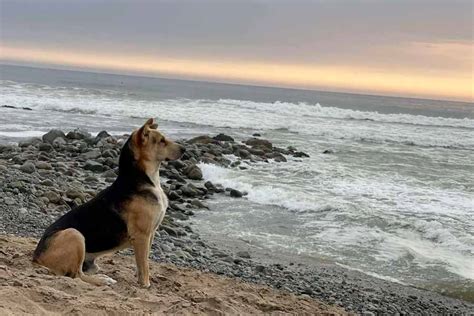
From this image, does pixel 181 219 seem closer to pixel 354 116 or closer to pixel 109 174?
pixel 109 174

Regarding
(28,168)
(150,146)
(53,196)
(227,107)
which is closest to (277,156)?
(28,168)

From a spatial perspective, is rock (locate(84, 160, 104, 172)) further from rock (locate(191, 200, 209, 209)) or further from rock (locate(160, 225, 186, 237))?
rock (locate(160, 225, 186, 237))

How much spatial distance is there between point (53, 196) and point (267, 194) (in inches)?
199

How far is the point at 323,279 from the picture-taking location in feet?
25.0

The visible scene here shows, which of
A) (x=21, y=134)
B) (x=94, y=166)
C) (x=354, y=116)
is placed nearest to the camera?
(x=94, y=166)

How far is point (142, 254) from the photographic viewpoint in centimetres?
539

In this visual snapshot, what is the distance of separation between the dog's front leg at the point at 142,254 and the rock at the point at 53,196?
5.11 metres

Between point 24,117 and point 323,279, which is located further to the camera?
point 24,117

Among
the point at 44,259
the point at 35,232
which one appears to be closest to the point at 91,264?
the point at 44,259

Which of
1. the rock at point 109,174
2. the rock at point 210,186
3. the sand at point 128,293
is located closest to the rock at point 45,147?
the rock at point 109,174

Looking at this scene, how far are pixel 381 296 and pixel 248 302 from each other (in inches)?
95.8

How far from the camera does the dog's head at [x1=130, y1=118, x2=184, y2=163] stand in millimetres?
5449

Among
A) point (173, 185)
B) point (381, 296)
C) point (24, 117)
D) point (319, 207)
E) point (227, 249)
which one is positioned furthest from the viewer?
point (24, 117)

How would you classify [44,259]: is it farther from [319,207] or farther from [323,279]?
[319,207]
